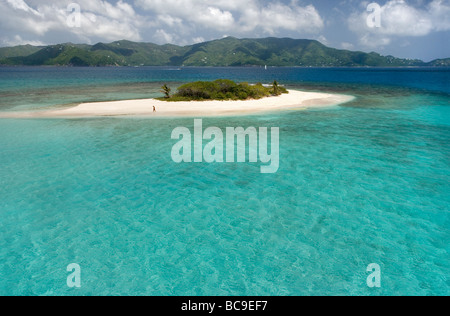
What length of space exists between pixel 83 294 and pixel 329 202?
12439mm

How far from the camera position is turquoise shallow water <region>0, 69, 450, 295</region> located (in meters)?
9.62

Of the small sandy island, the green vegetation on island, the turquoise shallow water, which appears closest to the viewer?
the turquoise shallow water

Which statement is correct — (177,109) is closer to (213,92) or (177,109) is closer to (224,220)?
(213,92)

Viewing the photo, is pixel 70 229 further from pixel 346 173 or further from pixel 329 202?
Result: pixel 346 173

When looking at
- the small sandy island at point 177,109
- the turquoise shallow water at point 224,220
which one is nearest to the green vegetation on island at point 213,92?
the small sandy island at point 177,109

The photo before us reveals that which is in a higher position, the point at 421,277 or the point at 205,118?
the point at 205,118

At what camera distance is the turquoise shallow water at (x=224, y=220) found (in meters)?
9.62

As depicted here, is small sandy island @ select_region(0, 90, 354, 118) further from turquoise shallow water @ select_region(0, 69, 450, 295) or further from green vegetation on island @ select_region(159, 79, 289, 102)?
turquoise shallow water @ select_region(0, 69, 450, 295)

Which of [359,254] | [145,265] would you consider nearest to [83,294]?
[145,265]

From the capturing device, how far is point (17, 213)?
14.0 metres

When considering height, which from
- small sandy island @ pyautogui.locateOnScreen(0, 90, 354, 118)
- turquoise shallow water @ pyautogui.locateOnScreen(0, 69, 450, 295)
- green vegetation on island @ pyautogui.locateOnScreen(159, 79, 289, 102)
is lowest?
turquoise shallow water @ pyautogui.locateOnScreen(0, 69, 450, 295)

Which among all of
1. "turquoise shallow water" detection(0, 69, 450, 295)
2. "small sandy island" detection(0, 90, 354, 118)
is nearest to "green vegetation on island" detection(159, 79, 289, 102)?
"small sandy island" detection(0, 90, 354, 118)

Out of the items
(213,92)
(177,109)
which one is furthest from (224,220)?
(213,92)

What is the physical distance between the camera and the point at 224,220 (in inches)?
525
